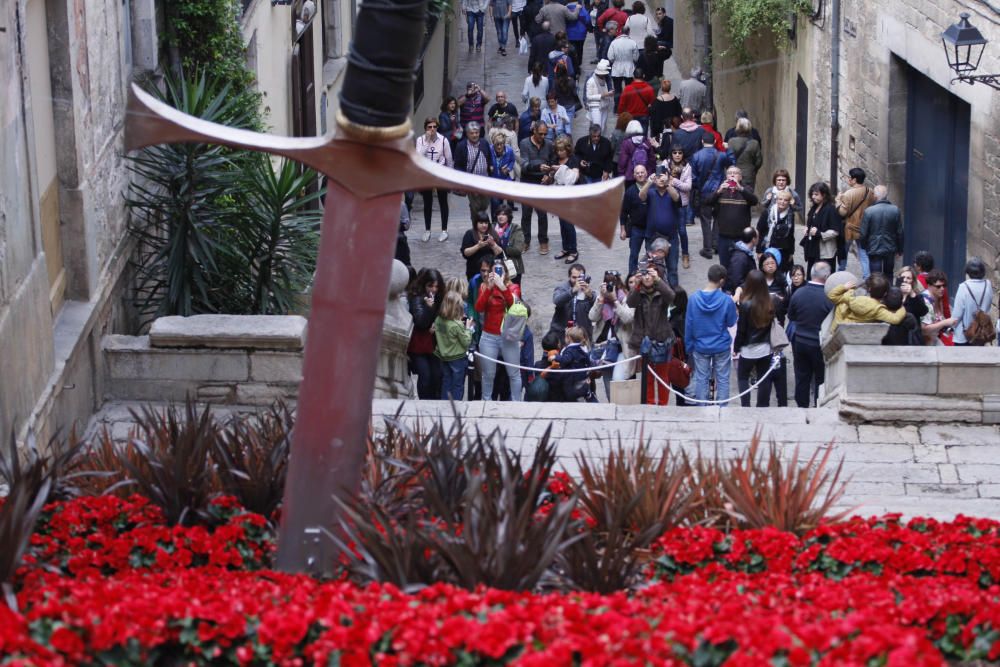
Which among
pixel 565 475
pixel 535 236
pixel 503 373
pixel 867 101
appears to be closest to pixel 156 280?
pixel 503 373

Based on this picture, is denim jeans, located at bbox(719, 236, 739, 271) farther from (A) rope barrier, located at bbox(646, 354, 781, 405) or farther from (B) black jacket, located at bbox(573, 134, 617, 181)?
(A) rope barrier, located at bbox(646, 354, 781, 405)

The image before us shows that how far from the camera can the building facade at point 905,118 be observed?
17.0 meters

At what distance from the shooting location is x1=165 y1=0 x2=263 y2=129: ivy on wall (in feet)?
47.8

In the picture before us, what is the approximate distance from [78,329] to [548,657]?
6.44 metres

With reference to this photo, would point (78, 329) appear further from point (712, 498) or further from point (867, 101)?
point (867, 101)

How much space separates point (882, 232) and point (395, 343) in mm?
6158

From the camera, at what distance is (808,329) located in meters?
13.8

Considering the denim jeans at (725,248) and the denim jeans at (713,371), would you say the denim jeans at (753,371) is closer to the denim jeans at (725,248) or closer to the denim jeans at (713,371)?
the denim jeans at (713,371)

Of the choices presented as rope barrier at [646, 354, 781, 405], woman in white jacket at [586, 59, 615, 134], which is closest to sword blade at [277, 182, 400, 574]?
rope barrier at [646, 354, 781, 405]

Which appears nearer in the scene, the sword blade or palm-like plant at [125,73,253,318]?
the sword blade

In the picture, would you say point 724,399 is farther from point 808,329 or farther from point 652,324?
point 808,329

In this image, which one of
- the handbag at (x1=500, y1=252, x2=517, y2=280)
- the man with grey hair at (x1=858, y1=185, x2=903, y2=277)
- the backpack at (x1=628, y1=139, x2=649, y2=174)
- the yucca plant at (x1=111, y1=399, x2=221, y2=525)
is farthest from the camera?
the backpack at (x1=628, y1=139, x2=649, y2=174)

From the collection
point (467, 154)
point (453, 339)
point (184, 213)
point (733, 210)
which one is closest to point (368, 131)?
point (184, 213)

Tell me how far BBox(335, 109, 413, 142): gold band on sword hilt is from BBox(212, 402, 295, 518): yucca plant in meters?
1.77
